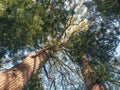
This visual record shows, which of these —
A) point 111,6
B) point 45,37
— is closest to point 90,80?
point 45,37

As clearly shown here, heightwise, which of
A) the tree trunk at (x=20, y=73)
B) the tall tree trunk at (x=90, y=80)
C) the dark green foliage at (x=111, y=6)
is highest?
the dark green foliage at (x=111, y=6)

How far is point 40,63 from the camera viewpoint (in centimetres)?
1106

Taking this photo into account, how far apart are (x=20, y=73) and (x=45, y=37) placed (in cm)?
195

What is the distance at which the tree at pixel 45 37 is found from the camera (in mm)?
9109

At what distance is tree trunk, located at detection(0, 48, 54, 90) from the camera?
8828 millimetres

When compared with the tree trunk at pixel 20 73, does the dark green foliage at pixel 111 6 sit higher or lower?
higher

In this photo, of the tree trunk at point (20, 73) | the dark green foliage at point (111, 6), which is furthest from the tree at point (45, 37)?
the dark green foliage at point (111, 6)

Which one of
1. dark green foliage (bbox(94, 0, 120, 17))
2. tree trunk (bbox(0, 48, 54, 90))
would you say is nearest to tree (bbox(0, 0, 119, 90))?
tree trunk (bbox(0, 48, 54, 90))

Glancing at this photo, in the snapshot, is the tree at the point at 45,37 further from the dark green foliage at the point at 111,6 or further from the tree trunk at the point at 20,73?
the dark green foliage at the point at 111,6

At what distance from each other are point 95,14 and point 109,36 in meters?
1.20

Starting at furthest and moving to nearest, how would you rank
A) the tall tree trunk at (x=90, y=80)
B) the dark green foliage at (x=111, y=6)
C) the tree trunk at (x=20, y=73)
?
the tall tree trunk at (x=90, y=80), the dark green foliage at (x=111, y=6), the tree trunk at (x=20, y=73)

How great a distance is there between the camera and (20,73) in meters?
9.54

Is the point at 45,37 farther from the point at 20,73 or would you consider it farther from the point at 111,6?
the point at 111,6

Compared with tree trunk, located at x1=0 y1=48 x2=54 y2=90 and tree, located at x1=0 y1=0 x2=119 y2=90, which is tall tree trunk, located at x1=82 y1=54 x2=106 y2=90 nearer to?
tree, located at x1=0 y1=0 x2=119 y2=90
